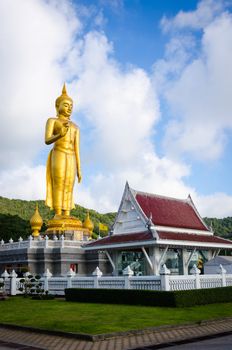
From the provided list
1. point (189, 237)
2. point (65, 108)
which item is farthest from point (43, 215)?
point (189, 237)

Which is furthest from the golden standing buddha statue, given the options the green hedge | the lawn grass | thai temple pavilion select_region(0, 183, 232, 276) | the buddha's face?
A: the lawn grass

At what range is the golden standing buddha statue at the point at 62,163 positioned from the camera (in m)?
43.0

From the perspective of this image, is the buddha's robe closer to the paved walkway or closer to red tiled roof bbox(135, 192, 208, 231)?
red tiled roof bbox(135, 192, 208, 231)

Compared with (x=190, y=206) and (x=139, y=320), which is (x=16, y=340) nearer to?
(x=139, y=320)

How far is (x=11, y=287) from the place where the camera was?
1225 inches

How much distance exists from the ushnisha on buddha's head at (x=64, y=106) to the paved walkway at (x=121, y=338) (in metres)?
32.5

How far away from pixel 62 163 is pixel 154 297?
25.8 m

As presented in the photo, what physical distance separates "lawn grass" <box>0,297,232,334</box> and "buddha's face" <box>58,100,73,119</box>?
90.4 feet

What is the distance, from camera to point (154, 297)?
778 inches

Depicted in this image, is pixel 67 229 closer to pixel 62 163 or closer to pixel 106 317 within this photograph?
pixel 62 163

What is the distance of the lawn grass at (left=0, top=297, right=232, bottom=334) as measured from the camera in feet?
44.8

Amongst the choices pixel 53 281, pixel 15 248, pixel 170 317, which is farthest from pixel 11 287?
pixel 170 317

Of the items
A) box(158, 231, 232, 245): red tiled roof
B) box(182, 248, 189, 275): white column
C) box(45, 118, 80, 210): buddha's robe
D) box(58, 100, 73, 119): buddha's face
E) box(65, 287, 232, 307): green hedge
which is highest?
box(58, 100, 73, 119): buddha's face

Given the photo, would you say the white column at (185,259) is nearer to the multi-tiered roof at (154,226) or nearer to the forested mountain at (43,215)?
the multi-tiered roof at (154,226)
